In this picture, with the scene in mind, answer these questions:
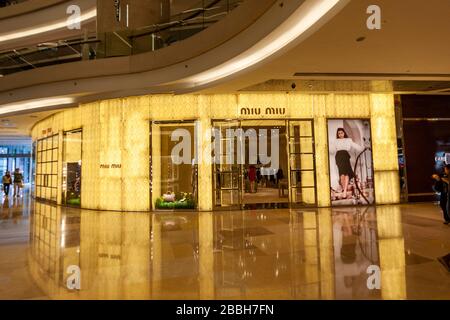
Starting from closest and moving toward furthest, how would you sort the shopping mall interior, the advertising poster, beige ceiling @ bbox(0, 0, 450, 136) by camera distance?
1. the shopping mall interior
2. beige ceiling @ bbox(0, 0, 450, 136)
3. the advertising poster

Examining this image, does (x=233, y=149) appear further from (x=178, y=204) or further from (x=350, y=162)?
(x=350, y=162)

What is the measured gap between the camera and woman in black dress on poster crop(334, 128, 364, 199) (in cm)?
997

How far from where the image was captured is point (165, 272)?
13.3ft

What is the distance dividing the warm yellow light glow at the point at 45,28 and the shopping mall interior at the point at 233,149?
6 cm

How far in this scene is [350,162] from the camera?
396 inches

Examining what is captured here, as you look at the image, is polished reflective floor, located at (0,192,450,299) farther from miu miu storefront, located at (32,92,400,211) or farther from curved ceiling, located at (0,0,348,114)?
curved ceiling, located at (0,0,348,114)

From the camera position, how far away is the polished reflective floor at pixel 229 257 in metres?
3.43

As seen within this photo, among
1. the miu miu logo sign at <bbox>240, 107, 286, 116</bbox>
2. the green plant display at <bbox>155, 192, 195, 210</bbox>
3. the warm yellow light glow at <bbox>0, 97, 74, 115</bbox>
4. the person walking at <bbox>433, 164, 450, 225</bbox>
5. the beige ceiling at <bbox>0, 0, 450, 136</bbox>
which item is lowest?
the green plant display at <bbox>155, 192, 195, 210</bbox>

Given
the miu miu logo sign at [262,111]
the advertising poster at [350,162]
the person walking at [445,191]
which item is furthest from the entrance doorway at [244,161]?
the person walking at [445,191]

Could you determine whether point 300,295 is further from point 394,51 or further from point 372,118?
point 372,118

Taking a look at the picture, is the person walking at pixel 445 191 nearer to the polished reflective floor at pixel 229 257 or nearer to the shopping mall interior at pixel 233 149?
the shopping mall interior at pixel 233 149

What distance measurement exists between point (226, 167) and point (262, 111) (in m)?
2.21

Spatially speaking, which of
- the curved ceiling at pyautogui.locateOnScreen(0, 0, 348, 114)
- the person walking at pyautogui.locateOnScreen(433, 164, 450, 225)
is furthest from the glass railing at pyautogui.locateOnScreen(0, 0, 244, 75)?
the person walking at pyautogui.locateOnScreen(433, 164, 450, 225)
